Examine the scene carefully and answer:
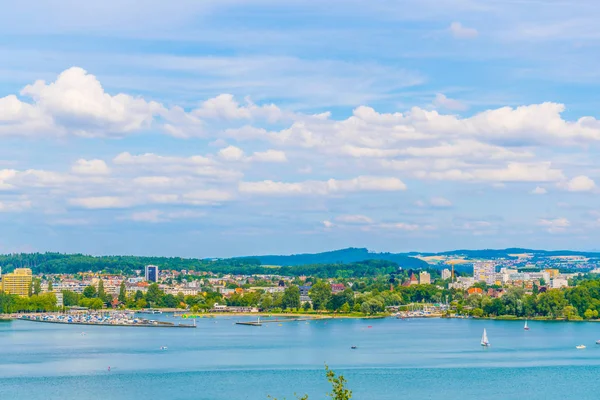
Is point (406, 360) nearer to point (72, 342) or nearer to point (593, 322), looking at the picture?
point (72, 342)

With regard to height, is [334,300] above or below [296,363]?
above

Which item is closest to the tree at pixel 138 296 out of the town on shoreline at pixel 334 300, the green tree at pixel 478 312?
the town on shoreline at pixel 334 300

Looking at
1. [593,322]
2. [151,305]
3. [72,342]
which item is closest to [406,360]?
[72,342]

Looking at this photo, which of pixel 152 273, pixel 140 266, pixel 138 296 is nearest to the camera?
pixel 138 296

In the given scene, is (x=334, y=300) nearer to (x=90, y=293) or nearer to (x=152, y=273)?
(x=90, y=293)

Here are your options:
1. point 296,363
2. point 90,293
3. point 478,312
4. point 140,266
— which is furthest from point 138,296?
point 140,266

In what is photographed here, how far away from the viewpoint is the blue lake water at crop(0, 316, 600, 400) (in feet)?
117

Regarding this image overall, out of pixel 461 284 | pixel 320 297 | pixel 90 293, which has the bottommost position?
pixel 320 297

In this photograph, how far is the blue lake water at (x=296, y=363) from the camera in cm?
3562

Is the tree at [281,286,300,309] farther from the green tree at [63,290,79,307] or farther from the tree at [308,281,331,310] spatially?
the green tree at [63,290,79,307]

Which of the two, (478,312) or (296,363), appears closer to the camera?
(296,363)

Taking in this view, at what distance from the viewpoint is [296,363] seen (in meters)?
44.6

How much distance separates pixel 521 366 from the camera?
4344 cm

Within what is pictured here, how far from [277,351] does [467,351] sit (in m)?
9.58
